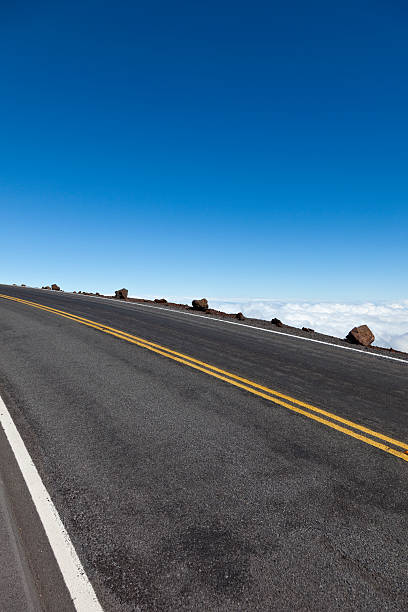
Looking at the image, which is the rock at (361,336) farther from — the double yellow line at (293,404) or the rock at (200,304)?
the rock at (200,304)

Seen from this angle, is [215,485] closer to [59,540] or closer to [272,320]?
[59,540]

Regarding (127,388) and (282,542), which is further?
(127,388)

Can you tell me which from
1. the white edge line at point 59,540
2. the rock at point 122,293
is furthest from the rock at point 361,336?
the rock at point 122,293

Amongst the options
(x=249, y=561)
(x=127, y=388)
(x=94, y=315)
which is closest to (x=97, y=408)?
(x=127, y=388)

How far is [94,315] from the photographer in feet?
44.6

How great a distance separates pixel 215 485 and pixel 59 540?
1.35 metres

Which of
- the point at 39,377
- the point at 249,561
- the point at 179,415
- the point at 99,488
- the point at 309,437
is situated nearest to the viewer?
the point at 249,561

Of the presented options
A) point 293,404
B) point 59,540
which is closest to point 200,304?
point 293,404

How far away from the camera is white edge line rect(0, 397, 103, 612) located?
2238mm

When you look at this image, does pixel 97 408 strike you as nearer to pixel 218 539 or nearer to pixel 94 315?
pixel 218 539

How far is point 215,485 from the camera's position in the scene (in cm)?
338

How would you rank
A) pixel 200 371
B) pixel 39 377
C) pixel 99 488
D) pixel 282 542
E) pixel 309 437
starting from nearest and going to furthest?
pixel 282 542
pixel 99 488
pixel 309 437
pixel 39 377
pixel 200 371

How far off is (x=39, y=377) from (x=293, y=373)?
4.61 metres

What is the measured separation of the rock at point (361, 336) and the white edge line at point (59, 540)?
9252mm
